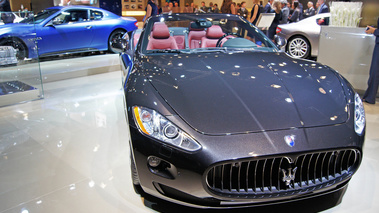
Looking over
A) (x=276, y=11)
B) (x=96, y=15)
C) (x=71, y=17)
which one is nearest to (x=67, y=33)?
(x=71, y=17)

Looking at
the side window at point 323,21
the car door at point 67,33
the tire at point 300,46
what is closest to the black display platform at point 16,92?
the car door at point 67,33

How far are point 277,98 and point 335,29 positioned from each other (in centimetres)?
320

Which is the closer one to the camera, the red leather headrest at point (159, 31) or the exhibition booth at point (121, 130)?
the exhibition booth at point (121, 130)

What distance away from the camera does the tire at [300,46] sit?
6918mm

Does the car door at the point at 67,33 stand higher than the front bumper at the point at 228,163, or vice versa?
the car door at the point at 67,33

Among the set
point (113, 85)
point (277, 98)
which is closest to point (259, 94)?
point (277, 98)

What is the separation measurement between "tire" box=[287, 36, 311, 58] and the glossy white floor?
122 inches

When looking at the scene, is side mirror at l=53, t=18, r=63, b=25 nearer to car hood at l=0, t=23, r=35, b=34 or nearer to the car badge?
car hood at l=0, t=23, r=35, b=34

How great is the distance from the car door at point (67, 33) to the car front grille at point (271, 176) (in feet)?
18.6

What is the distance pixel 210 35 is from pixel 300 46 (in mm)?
4251

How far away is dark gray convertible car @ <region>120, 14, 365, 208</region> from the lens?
62.4 inches

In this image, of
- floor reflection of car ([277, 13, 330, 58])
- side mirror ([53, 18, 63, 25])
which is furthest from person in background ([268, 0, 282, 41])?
side mirror ([53, 18, 63, 25])

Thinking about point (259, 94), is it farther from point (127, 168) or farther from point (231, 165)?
point (127, 168)

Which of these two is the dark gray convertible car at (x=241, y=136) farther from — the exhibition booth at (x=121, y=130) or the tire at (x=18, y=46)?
the tire at (x=18, y=46)
